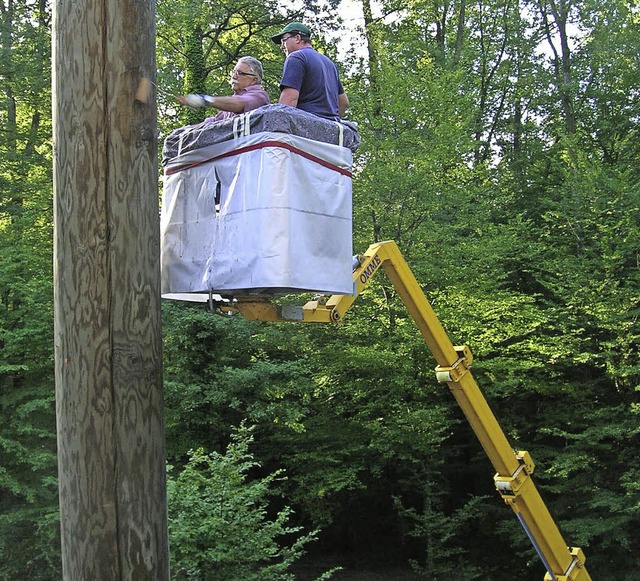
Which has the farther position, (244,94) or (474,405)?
(474,405)

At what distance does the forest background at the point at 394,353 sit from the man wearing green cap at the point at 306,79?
28.7 ft

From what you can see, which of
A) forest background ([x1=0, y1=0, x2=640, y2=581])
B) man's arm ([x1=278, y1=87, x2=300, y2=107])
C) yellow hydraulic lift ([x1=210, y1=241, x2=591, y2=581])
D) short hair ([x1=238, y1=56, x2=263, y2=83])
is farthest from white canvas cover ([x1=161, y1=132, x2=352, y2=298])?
forest background ([x1=0, y1=0, x2=640, y2=581])

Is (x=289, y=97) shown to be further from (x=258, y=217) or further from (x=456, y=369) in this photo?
(x=456, y=369)

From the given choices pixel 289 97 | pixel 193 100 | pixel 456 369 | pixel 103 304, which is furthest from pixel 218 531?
pixel 103 304

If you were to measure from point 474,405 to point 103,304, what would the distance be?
509 cm

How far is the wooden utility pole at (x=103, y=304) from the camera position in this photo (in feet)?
6.07

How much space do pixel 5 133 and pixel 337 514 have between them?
1005cm

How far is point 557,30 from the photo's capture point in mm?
21281

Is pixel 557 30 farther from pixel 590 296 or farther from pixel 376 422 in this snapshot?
pixel 376 422

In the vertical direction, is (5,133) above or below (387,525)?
above

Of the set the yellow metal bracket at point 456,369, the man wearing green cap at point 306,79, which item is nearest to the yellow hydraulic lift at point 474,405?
the yellow metal bracket at point 456,369

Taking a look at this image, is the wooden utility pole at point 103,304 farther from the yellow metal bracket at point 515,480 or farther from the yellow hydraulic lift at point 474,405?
the yellow metal bracket at point 515,480

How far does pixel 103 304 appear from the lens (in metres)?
1.87

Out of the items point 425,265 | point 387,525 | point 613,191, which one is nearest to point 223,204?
point 425,265
